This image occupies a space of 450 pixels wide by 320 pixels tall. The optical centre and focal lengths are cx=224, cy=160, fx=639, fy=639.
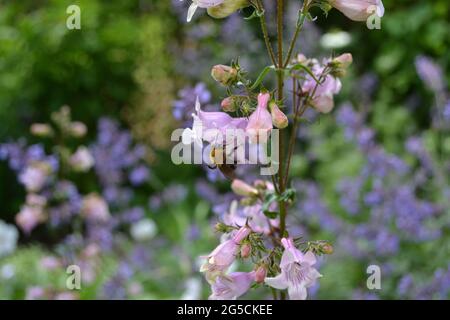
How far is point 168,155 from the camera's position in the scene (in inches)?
202

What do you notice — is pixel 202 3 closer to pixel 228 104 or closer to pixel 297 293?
pixel 228 104

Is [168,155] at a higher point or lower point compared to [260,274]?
higher

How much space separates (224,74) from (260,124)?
0.16m

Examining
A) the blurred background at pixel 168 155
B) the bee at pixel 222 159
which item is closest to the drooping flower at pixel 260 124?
the bee at pixel 222 159

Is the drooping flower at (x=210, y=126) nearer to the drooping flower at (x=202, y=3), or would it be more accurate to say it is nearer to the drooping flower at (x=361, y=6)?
the drooping flower at (x=202, y=3)

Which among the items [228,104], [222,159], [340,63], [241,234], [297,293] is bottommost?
[297,293]

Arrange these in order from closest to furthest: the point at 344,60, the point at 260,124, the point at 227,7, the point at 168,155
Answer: the point at 260,124
the point at 227,7
the point at 344,60
the point at 168,155

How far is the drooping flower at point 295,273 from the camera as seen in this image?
1.43 m

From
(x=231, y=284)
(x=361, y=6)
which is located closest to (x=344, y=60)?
(x=361, y=6)

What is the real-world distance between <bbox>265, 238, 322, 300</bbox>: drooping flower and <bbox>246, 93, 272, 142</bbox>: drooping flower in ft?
0.87

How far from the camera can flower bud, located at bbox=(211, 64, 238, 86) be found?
147 cm

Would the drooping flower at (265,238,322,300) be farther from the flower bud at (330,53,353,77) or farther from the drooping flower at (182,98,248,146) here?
→ the flower bud at (330,53,353,77)

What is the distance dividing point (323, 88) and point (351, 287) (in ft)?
6.18
